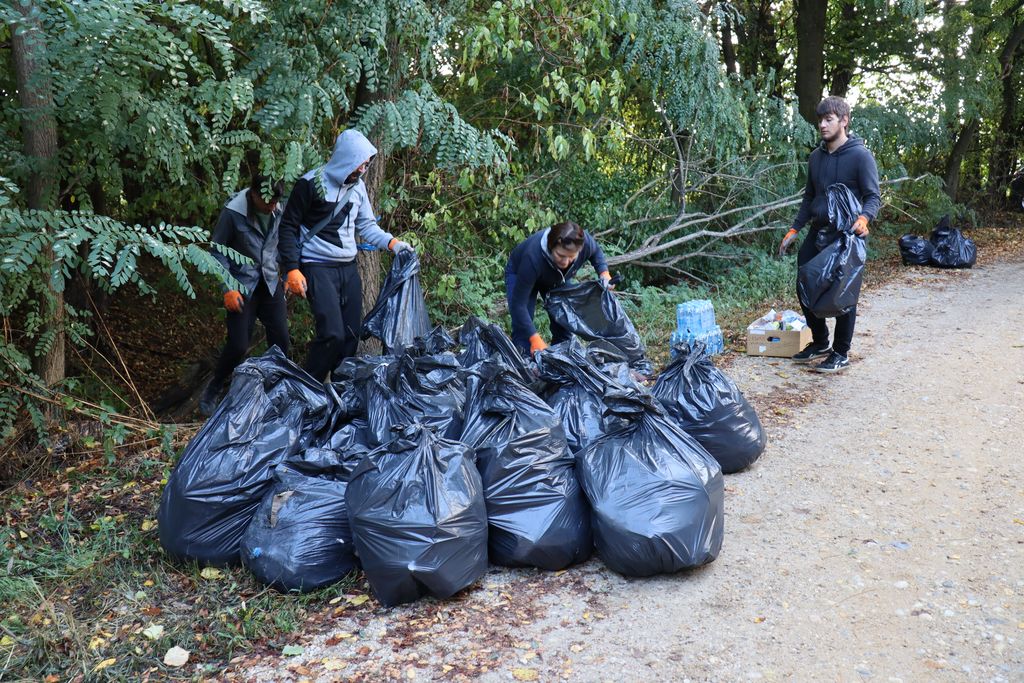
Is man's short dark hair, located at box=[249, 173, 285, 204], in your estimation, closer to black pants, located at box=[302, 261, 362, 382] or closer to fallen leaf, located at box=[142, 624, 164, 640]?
black pants, located at box=[302, 261, 362, 382]

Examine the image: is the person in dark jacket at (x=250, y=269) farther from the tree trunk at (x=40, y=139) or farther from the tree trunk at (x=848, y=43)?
the tree trunk at (x=848, y=43)

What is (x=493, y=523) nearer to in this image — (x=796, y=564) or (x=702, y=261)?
(x=796, y=564)

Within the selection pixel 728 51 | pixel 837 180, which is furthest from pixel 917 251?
pixel 837 180

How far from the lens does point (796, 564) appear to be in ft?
10.4

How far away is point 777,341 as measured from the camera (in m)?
6.00

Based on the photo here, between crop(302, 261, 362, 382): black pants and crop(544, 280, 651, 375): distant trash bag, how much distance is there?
1.11 metres

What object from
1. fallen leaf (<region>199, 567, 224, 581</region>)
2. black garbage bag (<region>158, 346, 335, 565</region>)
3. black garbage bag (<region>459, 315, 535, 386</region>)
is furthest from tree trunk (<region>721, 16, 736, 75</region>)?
fallen leaf (<region>199, 567, 224, 581</region>)

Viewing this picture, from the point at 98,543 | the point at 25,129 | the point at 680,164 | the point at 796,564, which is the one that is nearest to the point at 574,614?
the point at 796,564

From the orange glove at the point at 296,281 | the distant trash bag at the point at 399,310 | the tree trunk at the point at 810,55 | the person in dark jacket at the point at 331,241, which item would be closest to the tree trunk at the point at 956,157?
the tree trunk at the point at 810,55

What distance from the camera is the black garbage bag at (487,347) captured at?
3973 mm

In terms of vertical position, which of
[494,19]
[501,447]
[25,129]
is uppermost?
[494,19]

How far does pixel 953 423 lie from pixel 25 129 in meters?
5.16

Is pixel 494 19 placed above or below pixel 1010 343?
above

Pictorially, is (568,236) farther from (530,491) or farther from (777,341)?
(777,341)
